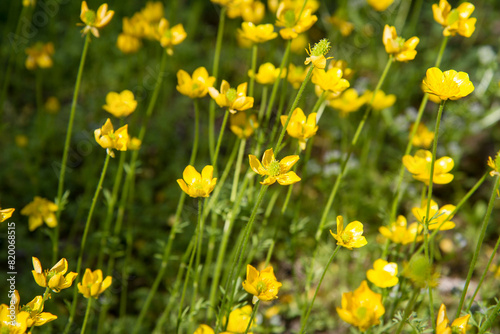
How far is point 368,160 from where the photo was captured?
9.61 ft

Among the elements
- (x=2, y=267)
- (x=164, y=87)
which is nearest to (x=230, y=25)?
(x=164, y=87)

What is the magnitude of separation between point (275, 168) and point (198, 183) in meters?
0.24

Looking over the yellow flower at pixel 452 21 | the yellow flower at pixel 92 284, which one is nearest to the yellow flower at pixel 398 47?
the yellow flower at pixel 452 21

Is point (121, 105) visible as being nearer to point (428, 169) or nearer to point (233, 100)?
point (233, 100)

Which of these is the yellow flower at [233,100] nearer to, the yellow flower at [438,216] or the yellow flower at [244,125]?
the yellow flower at [244,125]

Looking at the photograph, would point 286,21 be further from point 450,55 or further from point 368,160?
point 450,55

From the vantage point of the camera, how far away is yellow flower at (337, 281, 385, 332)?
3.76ft

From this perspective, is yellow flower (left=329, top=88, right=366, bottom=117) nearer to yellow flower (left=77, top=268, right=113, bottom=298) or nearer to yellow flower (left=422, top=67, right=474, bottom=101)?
yellow flower (left=422, top=67, right=474, bottom=101)

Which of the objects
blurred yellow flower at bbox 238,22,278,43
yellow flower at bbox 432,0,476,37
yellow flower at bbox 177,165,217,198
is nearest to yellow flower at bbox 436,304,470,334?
yellow flower at bbox 177,165,217,198

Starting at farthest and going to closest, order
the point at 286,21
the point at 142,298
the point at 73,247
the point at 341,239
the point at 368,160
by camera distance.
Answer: the point at 368,160, the point at 73,247, the point at 142,298, the point at 286,21, the point at 341,239

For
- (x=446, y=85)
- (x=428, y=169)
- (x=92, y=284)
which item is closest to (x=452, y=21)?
(x=446, y=85)

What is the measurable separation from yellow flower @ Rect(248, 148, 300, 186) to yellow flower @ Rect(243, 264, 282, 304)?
0.87 feet

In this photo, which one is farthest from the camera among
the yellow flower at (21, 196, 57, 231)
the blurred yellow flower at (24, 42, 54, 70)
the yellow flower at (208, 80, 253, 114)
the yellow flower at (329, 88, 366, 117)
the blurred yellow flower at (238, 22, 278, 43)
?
the blurred yellow flower at (24, 42, 54, 70)

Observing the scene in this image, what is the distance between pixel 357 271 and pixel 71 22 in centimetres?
280
